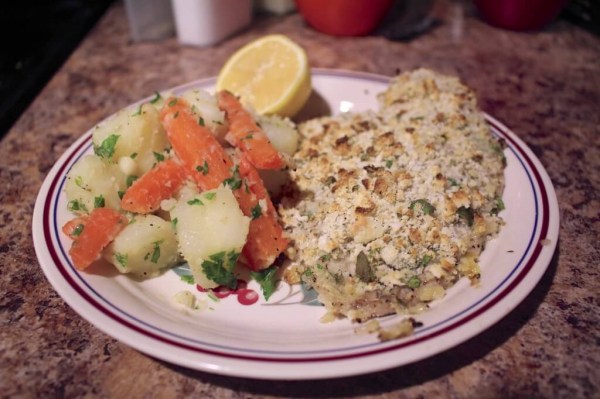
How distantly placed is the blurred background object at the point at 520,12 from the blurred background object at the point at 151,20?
146 centimetres

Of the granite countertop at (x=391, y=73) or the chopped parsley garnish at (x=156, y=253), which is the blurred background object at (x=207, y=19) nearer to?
the granite countertop at (x=391, y=73)

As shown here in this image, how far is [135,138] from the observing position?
1.21m

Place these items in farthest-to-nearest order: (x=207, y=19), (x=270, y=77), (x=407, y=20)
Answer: (x=407, y=20) → (x=207, y=19) → (x=270, y=77)

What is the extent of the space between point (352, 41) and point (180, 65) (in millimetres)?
781

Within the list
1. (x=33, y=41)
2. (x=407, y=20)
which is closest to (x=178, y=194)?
(x=33, y=41)

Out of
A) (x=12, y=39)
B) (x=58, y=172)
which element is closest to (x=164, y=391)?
(x=58, y=172)

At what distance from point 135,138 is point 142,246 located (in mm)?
269

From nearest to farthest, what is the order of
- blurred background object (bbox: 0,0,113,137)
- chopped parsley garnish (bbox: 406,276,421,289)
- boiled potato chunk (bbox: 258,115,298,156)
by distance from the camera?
chopped parsley garnish (bbox: 406,276,421,289)
boiled potato chunk (bbox: 258,115,298,156)
blurred background object (bbox: 0,0,113,137)

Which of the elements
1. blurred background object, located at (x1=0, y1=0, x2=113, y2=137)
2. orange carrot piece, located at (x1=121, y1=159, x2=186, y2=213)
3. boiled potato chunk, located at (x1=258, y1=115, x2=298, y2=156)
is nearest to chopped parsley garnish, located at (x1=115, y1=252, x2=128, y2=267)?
orange carrot piece, located at (x1=121, y1=159, x2=186, y2=213)

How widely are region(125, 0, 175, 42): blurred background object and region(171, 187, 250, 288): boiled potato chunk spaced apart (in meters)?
1.56

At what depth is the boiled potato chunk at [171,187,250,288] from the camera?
1.05 metres

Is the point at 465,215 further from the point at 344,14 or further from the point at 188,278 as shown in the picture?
the point at 344,14

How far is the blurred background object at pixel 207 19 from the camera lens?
222 cm

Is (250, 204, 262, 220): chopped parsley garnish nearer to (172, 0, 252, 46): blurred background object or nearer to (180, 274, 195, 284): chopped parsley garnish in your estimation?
(180, 274, 195, 284): chopped parsley garnish
